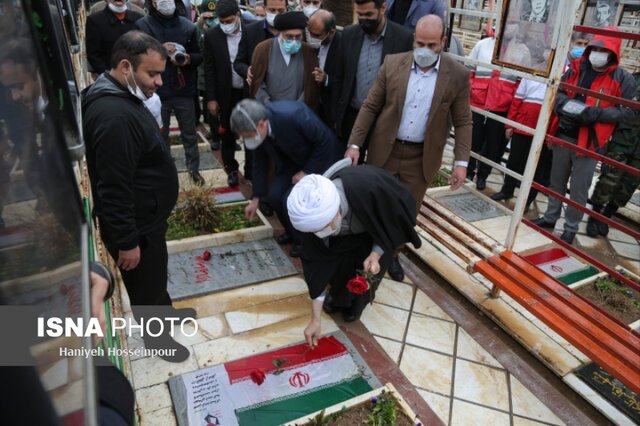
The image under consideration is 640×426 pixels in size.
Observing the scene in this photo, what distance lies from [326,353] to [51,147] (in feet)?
7.58

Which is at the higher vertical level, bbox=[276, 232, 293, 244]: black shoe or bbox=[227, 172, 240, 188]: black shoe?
bbox=[227, 172, 240, 188]: black shoe

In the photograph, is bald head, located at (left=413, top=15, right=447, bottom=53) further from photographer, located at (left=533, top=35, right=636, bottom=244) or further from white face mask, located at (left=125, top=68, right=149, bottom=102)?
white face mask, located at (left=125, top=68, right=149, bottom=102)

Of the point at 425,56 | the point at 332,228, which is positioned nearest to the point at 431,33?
the point at 425,56

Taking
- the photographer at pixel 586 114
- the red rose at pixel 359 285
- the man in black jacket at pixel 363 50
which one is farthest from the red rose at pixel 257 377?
the photographer at pixel 586 114

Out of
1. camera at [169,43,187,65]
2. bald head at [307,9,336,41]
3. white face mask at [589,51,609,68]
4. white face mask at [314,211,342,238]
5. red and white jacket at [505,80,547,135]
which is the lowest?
white face mask at [314,211,342,238]

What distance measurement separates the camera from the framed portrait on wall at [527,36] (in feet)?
9.70

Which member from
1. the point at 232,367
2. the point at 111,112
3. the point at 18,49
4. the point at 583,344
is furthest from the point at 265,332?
the point at 18,49

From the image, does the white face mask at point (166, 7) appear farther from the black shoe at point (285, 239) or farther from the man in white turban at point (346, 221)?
the man in white turban at point (346, 221)

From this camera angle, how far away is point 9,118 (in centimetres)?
81

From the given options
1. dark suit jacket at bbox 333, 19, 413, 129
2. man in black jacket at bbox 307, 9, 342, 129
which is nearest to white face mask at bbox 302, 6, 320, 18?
man in black jacket at bbox 307, 9, 342, 129

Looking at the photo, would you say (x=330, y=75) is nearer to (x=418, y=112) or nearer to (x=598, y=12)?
(x=418, y=112)

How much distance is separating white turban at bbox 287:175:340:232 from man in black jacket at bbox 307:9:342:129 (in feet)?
6.06

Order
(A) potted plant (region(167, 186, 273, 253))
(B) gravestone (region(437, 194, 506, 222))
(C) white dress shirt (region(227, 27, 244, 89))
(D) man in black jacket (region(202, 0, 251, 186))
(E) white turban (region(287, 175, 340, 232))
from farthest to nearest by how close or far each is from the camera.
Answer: (B) gravestone (region(437, 194, 506, 222)) < (C) white dress shirt (region(227, 27, 244, 89)) < (D) man in black jacket (region(202, 0, 251, 186)) < (A) potted plant (region(167, 186, 273, 253)) < (E) white turban (region(287, 175, 340, 232))

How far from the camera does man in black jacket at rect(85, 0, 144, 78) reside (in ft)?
16.0
